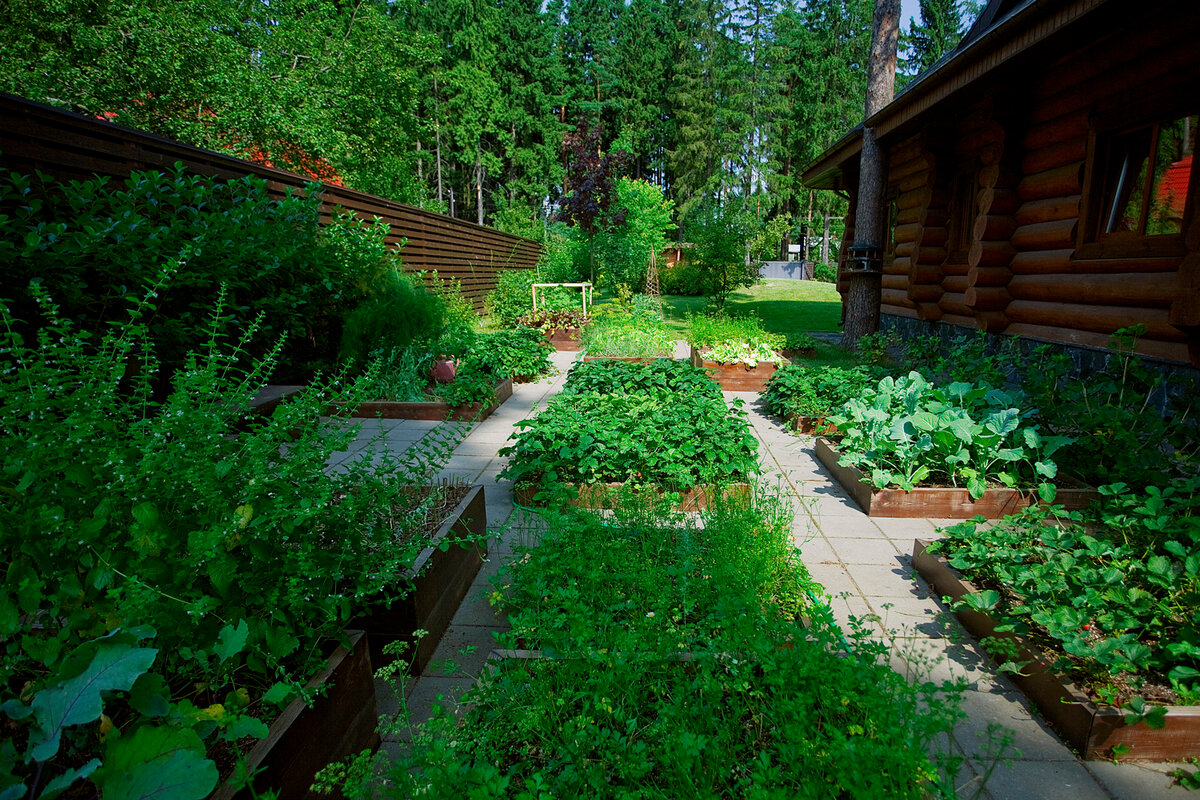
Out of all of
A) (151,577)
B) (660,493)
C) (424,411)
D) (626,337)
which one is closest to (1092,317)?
(660,493)

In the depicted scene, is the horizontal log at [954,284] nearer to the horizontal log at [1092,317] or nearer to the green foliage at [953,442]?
the horizontal log at [1092,317]

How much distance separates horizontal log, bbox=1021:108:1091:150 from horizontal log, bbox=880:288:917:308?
2.69 metres

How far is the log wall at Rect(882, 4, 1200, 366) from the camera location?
4301mm

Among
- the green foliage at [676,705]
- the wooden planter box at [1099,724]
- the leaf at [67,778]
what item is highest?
the leaf at [67,778]

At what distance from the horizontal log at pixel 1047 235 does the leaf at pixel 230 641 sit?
6.76 meters

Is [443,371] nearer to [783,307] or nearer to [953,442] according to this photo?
[953,442]

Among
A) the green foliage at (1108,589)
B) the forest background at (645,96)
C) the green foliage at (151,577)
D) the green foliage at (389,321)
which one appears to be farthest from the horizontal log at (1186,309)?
the forest background at (645,96)

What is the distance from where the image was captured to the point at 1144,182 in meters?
4.81

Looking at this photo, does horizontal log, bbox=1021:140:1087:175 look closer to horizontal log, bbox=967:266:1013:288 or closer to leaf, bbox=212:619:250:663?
horizontal log, bbox=967:266:1013:288

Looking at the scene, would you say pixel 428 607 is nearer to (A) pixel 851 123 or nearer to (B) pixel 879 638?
(B) pixel 879 638

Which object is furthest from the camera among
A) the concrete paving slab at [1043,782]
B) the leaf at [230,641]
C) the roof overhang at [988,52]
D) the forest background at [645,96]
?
the forest background at [645,96]

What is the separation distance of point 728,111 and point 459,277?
84.3 ft

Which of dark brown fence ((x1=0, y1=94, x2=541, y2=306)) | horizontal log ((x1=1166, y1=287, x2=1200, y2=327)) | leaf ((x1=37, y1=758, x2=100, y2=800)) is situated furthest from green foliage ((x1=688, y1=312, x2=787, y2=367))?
leaf ((x1=37, y1=758, x2=100, y2=800))

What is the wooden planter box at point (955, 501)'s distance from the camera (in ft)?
10.9
